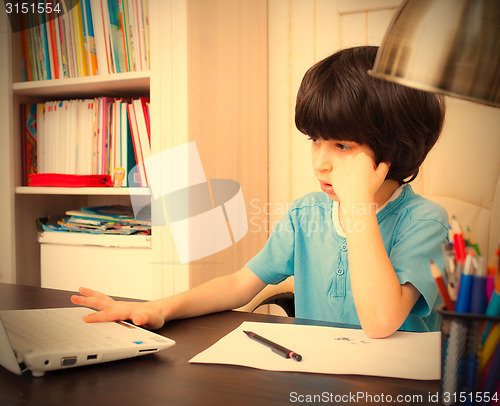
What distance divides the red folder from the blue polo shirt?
778 mm

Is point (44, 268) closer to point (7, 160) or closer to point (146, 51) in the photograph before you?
point (7, 160)

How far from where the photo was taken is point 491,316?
0.42 meters

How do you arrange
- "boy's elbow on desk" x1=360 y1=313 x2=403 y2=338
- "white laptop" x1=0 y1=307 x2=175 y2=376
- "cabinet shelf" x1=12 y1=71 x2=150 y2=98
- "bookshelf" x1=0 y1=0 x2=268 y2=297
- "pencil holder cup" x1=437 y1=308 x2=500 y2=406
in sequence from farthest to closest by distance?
"cabinet shelf" x1=12 y1=71 x2=150 y2=98 < "bookshelf" x1=0 y1=0 x2=268 y2=297 < "boy's elbow on desk" x1=360 y1=313 x2=403 y2=338 < "white laptop" x1=0 y1=307 x2=175 y2=376 < "pencil holder cup" x1=437 y1=308 x2=500 y2=406

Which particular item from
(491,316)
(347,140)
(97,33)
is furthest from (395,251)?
(97,33)

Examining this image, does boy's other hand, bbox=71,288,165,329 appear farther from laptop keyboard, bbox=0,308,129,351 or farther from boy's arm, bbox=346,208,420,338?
boy's arm, bbox=346,208,420,338

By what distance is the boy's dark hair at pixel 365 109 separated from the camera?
0.94 m

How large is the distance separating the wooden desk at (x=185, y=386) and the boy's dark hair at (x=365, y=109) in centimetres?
53

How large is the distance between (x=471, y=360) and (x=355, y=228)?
1.38 feet

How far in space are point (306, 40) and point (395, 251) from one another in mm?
1178

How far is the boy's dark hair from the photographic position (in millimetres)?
945

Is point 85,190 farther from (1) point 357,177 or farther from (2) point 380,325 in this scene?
(2) point 380,325

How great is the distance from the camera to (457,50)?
0.44m

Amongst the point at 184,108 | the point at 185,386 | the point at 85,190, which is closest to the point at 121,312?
the point at 185,386

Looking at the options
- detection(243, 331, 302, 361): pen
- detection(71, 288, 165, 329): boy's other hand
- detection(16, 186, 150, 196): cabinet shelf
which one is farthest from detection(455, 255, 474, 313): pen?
detection(16, 186, 150, 196): cabinet shelf
